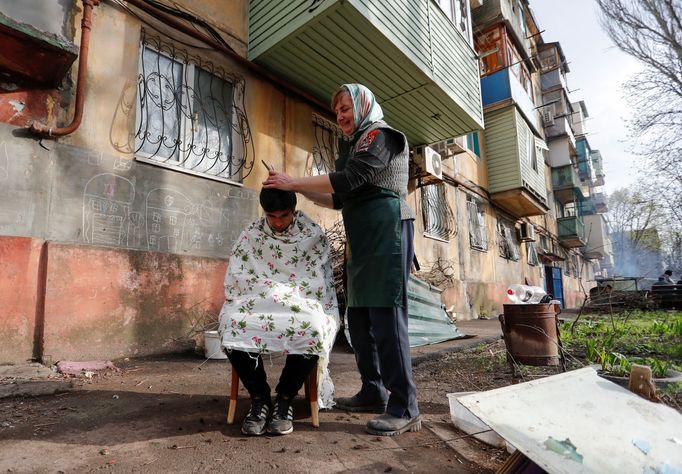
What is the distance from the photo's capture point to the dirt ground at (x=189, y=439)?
175 cm

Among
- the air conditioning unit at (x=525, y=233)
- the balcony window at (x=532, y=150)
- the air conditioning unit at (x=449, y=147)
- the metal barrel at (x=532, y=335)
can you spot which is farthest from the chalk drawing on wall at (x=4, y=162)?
the air conditioning unit at (x=525, y=233)

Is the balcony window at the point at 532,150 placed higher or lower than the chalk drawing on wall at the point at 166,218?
higher

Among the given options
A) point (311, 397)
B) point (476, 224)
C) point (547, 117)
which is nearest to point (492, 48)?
point (476, 224)

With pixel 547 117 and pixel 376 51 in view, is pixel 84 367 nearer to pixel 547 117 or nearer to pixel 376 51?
pixel 376 51

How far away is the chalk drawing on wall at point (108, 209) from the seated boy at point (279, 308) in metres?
2.16

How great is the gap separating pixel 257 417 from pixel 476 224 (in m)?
11.0

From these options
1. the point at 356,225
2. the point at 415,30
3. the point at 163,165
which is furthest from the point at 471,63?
the point at 356,225

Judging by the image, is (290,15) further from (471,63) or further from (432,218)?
(432,218)

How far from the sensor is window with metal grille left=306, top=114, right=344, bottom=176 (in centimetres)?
653

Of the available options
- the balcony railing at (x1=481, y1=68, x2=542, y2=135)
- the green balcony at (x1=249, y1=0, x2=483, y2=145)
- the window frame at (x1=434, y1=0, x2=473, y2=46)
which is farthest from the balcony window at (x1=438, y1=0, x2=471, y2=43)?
the balcony railing at (x1=481, y1=68, x2=542, y2=135)

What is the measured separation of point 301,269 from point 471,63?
7.60 meters

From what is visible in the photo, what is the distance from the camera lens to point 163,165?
14.4 ft

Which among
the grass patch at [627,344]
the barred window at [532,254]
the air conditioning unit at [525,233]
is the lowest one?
the grass patch at [627,344]

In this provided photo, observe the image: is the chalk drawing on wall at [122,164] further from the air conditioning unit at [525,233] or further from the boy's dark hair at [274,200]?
the air conditioning unit at [525,233]
